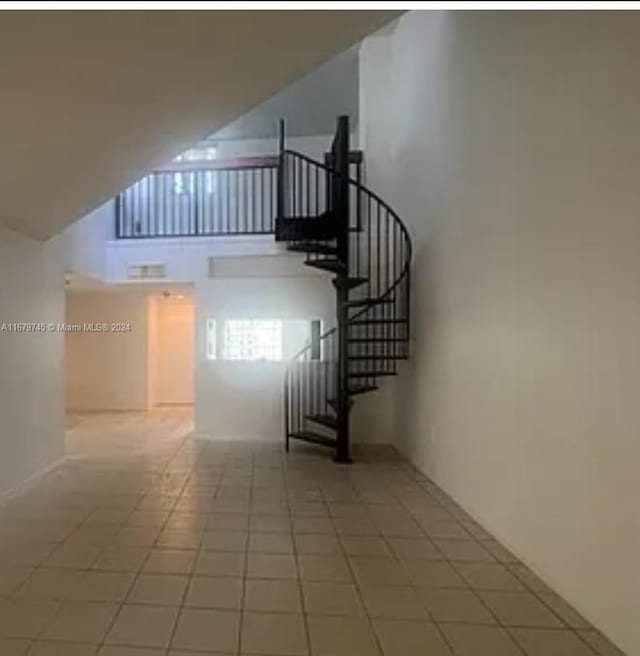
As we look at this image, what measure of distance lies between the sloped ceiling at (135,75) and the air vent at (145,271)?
3.58 m

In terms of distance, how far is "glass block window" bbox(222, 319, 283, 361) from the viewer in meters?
7.29

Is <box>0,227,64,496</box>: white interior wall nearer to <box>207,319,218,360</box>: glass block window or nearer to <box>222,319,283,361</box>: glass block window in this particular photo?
<box>207,319,218,360</box>: glass block window

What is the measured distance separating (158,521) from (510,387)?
2.48 meters

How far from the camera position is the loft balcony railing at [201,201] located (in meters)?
7.50

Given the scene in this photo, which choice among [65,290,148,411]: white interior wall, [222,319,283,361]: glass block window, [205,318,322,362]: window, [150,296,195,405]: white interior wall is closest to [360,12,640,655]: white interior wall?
[205,318,322,362]: window

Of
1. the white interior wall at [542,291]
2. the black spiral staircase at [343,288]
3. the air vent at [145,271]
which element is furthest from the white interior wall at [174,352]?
the white interior wall at [542,291]

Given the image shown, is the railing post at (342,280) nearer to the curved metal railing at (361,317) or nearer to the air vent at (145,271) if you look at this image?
the curved metal railing at (361,317)

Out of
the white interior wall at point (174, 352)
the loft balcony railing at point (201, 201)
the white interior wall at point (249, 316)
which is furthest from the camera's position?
the white interior wall at point (174, 352)

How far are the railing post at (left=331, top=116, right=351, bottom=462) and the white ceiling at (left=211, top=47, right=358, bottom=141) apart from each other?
2347mm

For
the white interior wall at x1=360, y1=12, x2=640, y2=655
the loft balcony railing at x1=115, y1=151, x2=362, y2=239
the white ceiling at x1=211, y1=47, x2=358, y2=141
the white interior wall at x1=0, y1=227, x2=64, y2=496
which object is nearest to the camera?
the white interior wall at x1=360, y1=12, x2=640, y2=655

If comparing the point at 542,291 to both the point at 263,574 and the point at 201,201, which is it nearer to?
the point at 263,574

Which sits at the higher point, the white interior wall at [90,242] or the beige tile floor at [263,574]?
the white interior wall at [90,242]

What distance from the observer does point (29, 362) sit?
507 centimetres

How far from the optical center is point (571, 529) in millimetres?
2619
